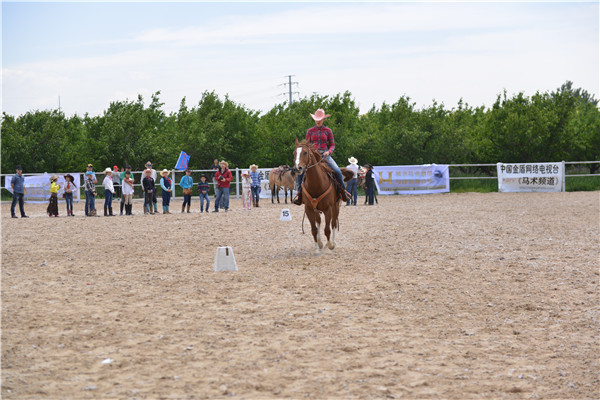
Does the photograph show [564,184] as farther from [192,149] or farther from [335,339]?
[335,339]

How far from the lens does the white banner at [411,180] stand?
36.8 metres

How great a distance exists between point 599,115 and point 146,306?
51471mm

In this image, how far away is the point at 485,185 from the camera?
127 ft

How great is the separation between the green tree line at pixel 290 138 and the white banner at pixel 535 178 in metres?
5.99

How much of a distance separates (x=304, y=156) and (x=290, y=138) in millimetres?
33153

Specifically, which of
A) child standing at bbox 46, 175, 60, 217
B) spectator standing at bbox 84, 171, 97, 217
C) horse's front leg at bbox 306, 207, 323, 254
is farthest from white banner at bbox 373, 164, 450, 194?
horse's front leg at bbox 306, 207, 323, 254

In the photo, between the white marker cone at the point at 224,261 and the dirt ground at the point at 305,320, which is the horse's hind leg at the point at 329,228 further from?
the white marker cone at the point at 224,261

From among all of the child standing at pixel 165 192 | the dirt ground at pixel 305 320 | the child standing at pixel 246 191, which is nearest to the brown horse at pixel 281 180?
the child standing at pixel 246 191

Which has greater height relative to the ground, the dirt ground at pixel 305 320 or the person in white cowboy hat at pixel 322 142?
the person in white cowboy hat at pixel 322 142

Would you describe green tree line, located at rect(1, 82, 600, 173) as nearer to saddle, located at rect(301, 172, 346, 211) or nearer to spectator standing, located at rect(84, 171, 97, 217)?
spectator standing, located at rect(84, 171, 97, 217)

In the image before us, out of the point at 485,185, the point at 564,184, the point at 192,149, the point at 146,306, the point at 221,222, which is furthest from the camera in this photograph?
the point at 192,149

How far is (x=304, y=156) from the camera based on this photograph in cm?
1177

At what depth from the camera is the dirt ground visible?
5297mm

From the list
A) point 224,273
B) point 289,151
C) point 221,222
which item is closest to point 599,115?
point 289,151
